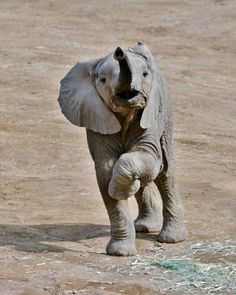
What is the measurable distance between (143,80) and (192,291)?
5.45ft

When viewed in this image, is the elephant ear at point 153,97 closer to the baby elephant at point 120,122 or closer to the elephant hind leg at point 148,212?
the baby elephant at point 120,122

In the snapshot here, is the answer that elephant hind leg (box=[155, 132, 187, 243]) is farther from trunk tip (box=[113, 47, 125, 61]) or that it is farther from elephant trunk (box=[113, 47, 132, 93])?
trunk tip (box=[113, 47, 125, 61])

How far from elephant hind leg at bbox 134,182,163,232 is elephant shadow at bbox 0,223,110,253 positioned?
0.92 feet

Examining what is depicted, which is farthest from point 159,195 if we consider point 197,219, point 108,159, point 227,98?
point 227,98

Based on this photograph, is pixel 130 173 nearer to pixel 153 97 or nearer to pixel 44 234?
pixel 153 97

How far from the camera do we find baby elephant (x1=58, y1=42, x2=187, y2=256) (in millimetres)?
8258

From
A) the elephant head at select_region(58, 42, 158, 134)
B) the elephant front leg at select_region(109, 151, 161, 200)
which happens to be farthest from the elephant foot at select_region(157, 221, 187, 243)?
the elephant head at select_region(58, 42, 158, 134)

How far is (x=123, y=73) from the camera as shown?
7922 millimetres

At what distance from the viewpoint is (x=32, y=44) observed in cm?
1933

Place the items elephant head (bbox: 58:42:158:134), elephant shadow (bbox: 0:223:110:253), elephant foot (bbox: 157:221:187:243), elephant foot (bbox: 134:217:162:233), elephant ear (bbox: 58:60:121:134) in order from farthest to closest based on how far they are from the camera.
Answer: elephant foot (bbox: 134:217:162:233) < elephant foot (bbox: 157:221:187:243) < elephant shadow (bbox: 0:223:110:253) < elephant ear (bbox: 58:60:121:134) < elephant head (bbox: 58:42:158:134)

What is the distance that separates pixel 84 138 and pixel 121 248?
18.2 feet

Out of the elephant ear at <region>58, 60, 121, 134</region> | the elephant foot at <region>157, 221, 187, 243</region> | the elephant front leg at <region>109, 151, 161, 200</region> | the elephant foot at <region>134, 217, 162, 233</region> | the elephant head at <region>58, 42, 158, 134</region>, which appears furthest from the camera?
the elephant foot at <region>134, 217, 162, 233</region>

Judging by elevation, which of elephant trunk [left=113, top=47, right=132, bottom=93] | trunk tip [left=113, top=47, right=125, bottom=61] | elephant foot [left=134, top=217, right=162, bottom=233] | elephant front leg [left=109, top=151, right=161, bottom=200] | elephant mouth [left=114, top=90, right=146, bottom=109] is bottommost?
elephant foot [left=134, top=217, right=162, bottom=233]

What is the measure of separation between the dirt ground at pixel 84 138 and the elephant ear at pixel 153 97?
0.99 meters
